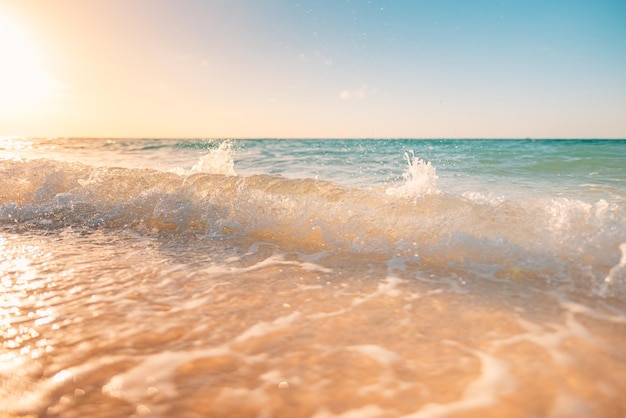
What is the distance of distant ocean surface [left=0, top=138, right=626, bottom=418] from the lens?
1628mm

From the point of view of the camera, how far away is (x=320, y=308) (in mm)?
2482

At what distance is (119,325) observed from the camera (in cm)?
223

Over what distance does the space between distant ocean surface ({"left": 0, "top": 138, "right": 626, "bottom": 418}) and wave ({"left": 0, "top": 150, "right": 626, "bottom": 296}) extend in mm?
27

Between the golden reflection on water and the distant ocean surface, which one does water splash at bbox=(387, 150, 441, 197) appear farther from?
the golden reflection on water

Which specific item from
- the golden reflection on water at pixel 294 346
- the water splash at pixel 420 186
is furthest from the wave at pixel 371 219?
the golden reflection on water at pixel 294 346

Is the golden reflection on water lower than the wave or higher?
lower

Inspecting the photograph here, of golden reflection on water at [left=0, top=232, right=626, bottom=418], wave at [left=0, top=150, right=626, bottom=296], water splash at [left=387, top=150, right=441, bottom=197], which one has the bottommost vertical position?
golden reflection on water at [left=0, top=232, right=626, bottom=418]

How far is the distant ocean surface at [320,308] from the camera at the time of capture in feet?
5.34

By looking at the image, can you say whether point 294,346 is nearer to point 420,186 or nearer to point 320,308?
point 320,308

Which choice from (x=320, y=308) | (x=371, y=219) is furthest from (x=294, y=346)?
(x=371, y=219)

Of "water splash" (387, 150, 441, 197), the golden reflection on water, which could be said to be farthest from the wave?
the golden reflection on water

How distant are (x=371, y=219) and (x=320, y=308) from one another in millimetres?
2163

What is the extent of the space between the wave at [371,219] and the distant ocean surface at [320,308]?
0.03 m

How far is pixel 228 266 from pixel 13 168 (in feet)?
23.4
